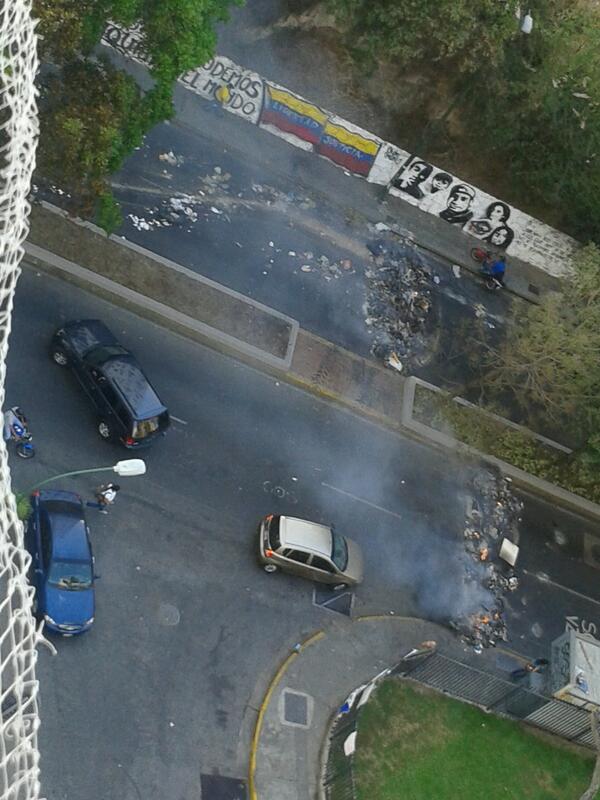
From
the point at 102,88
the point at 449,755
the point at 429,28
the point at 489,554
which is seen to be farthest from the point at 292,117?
the point at 449,755

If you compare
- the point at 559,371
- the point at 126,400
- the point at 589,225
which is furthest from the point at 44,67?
the point at 589,225

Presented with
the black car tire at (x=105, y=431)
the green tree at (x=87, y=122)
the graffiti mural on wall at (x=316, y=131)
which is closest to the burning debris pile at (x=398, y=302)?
the graffiti mural on wall at (x=316, y=131)

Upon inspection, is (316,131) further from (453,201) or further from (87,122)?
(87,122)

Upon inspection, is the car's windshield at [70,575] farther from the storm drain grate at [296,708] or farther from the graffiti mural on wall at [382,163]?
the graffiti mural on wall at [382,163]

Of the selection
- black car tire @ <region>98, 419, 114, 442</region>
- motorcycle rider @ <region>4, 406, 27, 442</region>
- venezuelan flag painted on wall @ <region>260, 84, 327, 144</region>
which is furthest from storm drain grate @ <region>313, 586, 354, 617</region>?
venezuelan flag painted on wall @ <region>260, 84, 327, 144</region>

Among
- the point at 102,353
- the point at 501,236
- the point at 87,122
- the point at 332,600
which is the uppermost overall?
the point at 87,122

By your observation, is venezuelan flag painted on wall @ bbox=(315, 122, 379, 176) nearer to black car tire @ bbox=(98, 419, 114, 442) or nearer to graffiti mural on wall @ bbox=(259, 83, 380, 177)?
graffiti mural on wall @ bbox=(259, 83, 380, 177)
